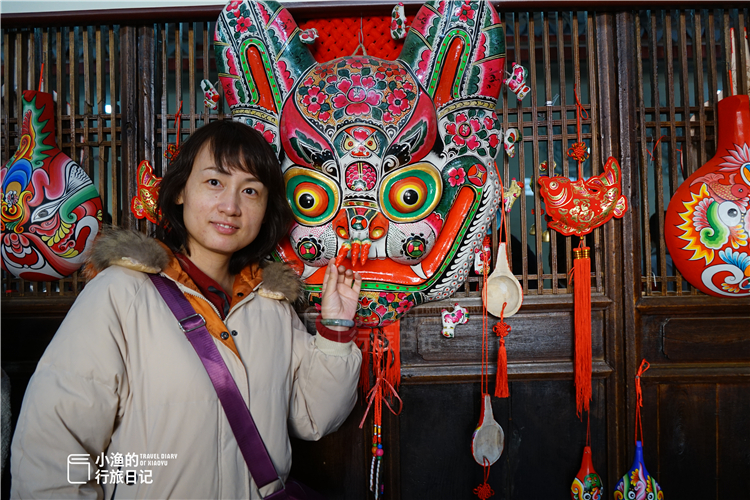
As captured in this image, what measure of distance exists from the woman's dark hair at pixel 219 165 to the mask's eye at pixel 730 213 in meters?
1.88

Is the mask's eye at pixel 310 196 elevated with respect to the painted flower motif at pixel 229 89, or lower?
lower

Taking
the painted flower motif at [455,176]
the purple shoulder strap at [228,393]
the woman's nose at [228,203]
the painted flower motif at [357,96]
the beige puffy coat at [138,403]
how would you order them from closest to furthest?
the beige puffy coat at [138,403] < the purple shoulder strap at [228,393] < the woman's nose at [228,203] < the painted flower motif at [357,96] < the painted flower motif at [455,176]

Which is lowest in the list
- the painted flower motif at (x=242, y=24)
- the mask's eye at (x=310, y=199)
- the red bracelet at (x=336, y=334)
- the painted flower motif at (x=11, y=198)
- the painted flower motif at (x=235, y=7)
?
the red bracelet at (x=336, y=334)

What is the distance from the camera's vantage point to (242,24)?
6.00 ft

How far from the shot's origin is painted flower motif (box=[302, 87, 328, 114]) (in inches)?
68.2

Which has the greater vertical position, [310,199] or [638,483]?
[310,199]

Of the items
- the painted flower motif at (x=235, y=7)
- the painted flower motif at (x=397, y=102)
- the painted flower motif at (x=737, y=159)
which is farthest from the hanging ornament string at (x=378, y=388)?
the painted flower motif at (x=737, y=159)

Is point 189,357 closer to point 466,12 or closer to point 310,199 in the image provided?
point 310,199

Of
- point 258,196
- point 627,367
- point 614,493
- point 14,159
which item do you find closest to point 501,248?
point 627,367

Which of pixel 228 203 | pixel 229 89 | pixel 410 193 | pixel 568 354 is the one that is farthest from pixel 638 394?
pixel 229 89

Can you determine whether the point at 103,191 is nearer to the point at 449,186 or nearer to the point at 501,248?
the point at 449,186

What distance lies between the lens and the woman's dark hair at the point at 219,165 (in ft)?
4.98

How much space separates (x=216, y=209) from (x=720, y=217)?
2078 mm

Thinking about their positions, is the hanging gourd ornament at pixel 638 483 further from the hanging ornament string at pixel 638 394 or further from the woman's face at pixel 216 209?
the woman's face at pixel 216 209
